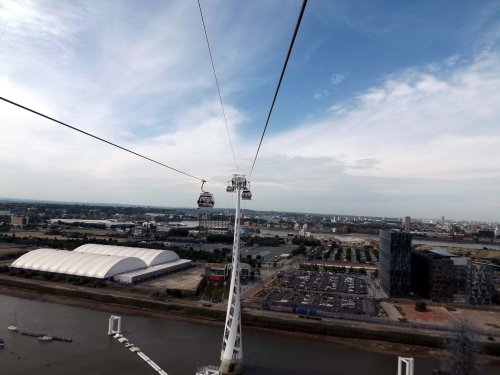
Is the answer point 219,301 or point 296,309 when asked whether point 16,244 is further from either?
point 296,309

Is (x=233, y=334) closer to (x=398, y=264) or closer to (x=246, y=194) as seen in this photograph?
(x=246, y=194)

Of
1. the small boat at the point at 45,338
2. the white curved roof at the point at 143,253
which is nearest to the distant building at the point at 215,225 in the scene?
the white curved roof at the point at 143,253

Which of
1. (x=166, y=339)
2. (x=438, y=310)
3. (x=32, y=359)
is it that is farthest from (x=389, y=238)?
(x=32, y=359)

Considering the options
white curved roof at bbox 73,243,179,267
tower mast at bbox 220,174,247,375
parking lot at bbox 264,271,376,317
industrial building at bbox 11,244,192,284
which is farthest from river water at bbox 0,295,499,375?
white curved roof at bbox 73,243,179,267

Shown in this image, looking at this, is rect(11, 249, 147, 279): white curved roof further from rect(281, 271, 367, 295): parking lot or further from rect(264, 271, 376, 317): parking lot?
rect(281, 271, 367, 295): parking lot

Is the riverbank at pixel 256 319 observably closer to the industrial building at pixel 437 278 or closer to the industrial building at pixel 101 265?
the industrial building at pixel 101 265

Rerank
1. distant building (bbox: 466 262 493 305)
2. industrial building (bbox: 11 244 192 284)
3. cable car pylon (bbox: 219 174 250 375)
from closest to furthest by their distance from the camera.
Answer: cable car pylon (bbox: 219 174 250 375)
distant building (bbox: 466 262 493 305)
industrial building (bbox: 11 244 192 284)
